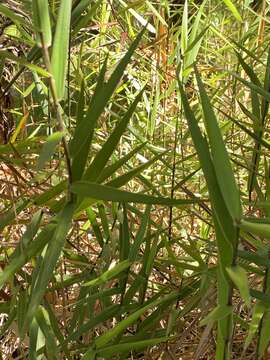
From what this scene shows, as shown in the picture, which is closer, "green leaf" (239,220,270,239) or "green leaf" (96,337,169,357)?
"green leaf" (239,220,270,239)

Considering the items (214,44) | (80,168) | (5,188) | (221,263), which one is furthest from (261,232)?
(214,44)

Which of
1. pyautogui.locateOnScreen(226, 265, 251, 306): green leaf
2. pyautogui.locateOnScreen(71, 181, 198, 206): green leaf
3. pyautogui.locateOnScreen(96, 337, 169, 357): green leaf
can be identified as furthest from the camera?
pyautogui.locateOnScreen(96, 337, 169, 357): green leaf

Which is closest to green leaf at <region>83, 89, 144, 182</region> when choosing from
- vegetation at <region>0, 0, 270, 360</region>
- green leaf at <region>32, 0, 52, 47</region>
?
vegetation at <region>0, 0, 270, 360</region>

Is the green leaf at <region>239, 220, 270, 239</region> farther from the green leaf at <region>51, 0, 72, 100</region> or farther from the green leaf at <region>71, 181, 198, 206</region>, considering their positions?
the green leaf at <region>51, 0, 72, 100</region>

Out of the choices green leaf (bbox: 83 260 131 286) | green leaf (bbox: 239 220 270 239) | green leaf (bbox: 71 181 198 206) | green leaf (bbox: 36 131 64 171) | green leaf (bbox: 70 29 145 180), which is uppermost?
green leaf (bbox: 70 29 145 180)

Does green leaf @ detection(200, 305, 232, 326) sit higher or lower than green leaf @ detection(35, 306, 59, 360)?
higher

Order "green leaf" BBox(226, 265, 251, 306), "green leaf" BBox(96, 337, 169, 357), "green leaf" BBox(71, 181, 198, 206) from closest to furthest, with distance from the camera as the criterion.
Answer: "green leaf" BBox(226, 265, 251, 306) < "green leaf" BBox(71, 181, 198, 206) < "green leaf" BBox(96, 337, 169, 357)

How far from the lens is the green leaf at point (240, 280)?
600mm

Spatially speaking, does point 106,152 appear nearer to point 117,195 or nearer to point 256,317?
point 117,195

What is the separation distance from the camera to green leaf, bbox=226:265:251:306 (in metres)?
0.60

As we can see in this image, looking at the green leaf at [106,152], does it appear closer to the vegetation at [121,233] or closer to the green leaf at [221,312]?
the vegetation at [121,233]

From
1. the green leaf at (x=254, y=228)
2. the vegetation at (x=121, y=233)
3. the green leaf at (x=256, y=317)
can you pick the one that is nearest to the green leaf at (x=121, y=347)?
the vegetation at (x=121, y=233)

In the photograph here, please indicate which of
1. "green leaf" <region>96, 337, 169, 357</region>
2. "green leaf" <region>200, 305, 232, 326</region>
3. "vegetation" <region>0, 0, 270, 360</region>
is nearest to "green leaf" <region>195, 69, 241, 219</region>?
"vegetation" <region>0, 0, 270, 360</region>

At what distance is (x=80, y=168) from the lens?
752 mm
